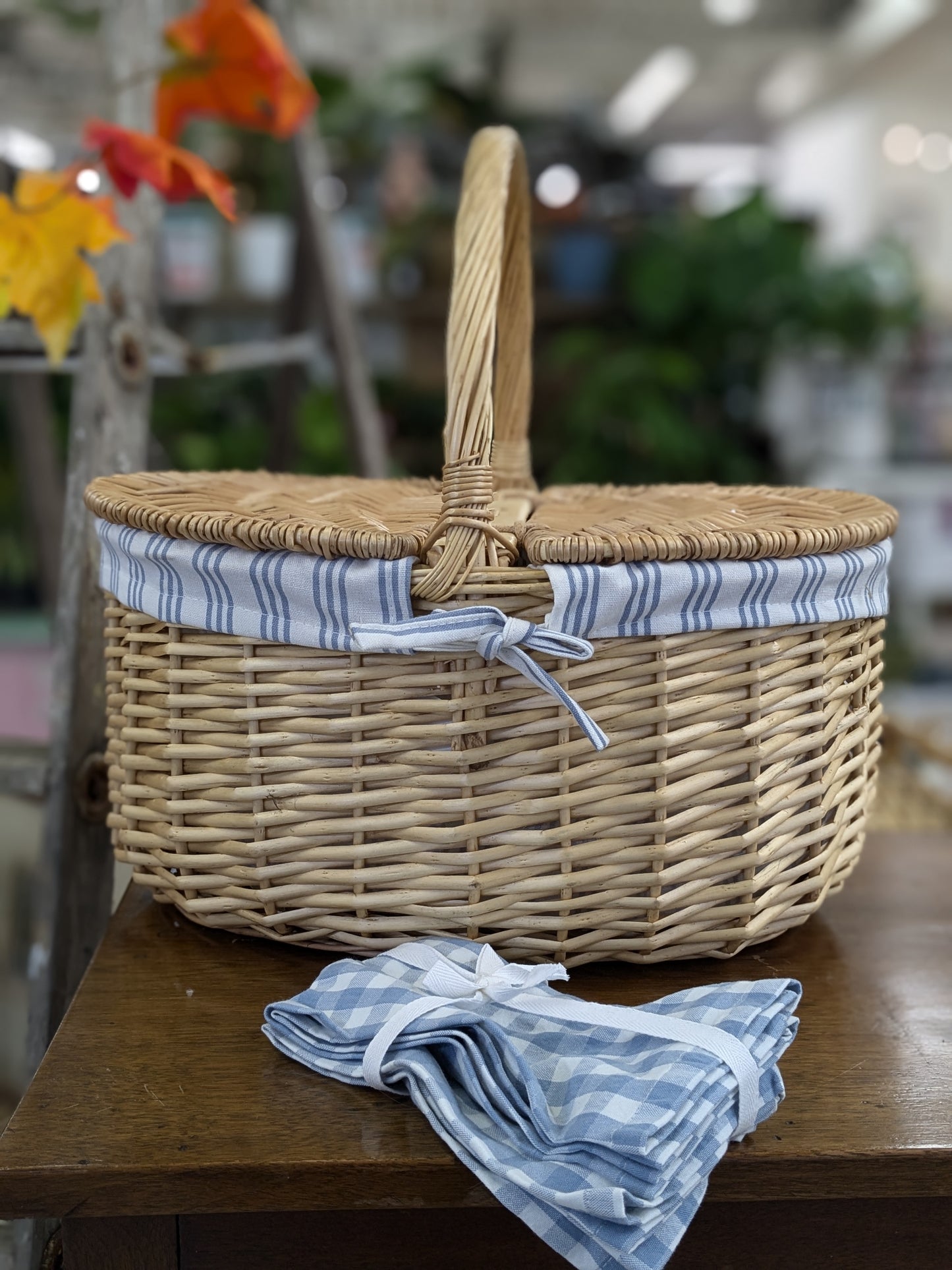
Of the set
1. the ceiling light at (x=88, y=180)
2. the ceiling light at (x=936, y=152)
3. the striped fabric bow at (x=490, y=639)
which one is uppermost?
Result: the ceiling light at (x=936, y=152)

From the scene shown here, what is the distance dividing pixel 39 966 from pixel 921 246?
5.12 metres

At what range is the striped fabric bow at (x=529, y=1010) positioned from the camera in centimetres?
49

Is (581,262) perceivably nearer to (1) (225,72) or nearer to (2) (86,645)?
(1) (225,72)

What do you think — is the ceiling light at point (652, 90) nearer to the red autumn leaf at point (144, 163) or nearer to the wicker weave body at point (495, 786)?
the red autumn leaf at point (144, 163)

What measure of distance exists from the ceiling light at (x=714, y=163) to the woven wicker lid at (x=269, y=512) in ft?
26.0

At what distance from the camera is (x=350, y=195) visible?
303 centimetres

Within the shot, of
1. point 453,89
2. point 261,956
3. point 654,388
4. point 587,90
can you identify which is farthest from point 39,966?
point 587,90

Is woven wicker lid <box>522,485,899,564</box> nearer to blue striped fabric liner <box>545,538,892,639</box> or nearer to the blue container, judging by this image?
blue striped fabric liner <box>545,538,892,639</box>

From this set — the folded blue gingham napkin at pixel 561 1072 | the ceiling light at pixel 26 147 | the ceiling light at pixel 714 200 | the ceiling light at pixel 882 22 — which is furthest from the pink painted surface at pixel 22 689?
the ceiling light at pixel 882 22

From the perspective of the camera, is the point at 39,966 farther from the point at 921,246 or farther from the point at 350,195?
the point at 921,246

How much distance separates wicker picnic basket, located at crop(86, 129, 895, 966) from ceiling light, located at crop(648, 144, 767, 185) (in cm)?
801

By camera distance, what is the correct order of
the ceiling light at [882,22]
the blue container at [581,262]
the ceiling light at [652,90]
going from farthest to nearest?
the ceiling light at [652,90], the ceiling light at [882,22], the blue container at [581,262]

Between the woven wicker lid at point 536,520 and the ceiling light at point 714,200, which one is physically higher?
the ceiling light at point 714,200

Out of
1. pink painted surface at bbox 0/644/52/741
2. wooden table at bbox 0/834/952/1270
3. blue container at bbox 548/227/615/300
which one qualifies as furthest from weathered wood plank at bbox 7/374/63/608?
blue container at bbox 548/227/615/300
